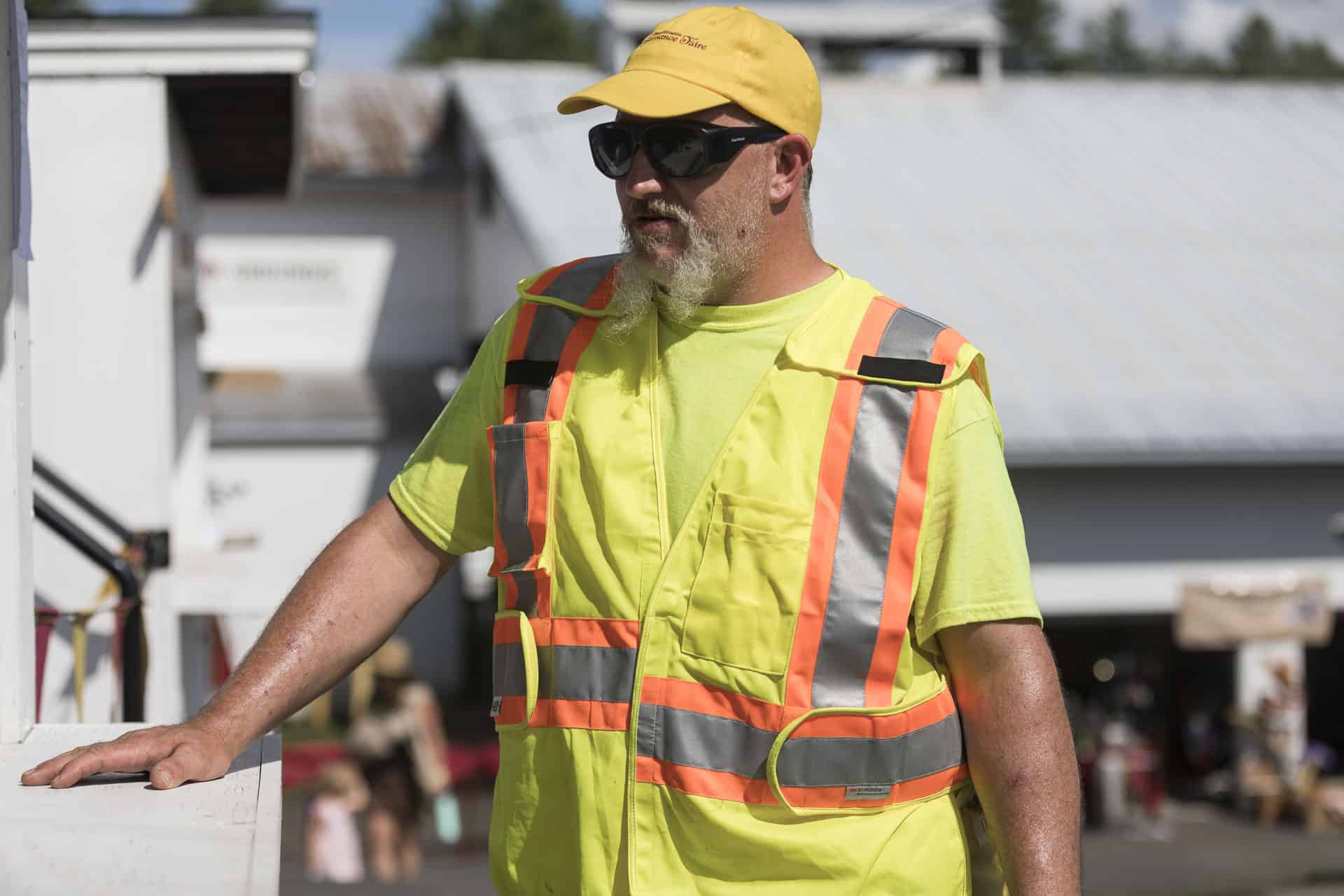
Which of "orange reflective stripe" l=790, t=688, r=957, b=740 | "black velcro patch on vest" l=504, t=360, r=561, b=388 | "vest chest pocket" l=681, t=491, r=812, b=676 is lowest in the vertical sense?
"orange reflective stripe" l=790, t=688, r=957, b=740

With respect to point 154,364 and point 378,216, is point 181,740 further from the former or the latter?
point 378,216

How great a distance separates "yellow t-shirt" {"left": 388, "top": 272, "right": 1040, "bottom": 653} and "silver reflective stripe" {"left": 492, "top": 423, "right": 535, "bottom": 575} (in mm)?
98

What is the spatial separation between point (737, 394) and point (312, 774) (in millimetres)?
13600

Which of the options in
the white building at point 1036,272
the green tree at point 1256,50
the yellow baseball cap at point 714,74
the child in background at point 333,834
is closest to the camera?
the yellow baseball cap at point 714,74

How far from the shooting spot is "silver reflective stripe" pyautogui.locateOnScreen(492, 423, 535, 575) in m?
2.31

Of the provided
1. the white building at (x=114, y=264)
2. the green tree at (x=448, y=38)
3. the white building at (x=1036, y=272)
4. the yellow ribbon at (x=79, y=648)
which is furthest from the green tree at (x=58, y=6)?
the yellow ribbon at (x=79, y=648)

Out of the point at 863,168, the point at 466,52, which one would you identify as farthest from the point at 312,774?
the point at 466,52

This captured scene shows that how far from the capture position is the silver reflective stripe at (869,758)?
2170 mm

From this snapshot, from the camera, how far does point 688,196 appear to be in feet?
7.57

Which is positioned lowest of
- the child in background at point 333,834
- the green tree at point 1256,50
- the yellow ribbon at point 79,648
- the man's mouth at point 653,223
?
the child in background at point 333,834

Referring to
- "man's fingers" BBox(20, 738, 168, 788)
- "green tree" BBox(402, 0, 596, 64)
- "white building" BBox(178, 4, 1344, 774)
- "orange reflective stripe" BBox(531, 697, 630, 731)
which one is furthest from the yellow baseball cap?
"green tree" BBox(402, 0, 596, 64)

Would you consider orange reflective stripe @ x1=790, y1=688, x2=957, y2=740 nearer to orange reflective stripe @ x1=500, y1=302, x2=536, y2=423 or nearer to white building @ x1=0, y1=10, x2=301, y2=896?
orange reflective stripe @ x1=500, y1=302, x2=536, y2=423

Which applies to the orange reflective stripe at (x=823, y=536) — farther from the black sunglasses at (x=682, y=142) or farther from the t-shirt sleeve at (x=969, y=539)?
the black sunglasses at (x=682, y=142)

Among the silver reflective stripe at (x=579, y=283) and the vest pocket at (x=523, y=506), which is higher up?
the silver reflective stripe at (x=579, y=283)
